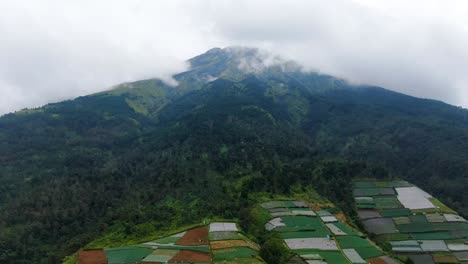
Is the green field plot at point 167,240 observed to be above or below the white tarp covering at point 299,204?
above

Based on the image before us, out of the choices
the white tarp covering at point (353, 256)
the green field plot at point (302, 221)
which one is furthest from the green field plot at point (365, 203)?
the white tarp covering at point (353, 256)

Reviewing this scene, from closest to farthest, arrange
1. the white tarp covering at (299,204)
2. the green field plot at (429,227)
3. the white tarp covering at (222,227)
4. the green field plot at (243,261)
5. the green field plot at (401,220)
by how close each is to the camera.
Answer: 1. the green field plot at (243,261)
2. the white tarp covering at (222,227)
3. the green field plot at (429,227)
4. the green field plot at (401,220)
5. the white tarp covering at (299,204)

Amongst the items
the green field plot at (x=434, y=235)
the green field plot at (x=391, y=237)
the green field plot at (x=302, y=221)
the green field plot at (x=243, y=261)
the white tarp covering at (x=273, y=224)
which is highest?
the green field plot at (x=243, y=261)

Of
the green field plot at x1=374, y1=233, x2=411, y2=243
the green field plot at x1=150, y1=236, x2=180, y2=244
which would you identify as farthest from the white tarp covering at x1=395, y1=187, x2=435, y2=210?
the green field plot at x1=150, y1=236, x2=180, y2=244

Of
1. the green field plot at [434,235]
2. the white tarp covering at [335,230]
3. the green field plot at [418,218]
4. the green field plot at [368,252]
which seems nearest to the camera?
the green field plot at [368,252]

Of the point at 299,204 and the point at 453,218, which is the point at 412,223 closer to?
the point at 453,218

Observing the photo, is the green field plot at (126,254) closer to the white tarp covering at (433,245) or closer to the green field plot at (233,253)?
the green field plot at (233,253)

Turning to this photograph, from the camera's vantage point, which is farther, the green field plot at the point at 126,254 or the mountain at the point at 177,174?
the mountain at the point at 177,174

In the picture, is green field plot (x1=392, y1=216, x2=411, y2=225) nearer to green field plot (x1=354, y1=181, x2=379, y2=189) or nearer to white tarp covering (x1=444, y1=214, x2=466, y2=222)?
white tarp covering (x1=444, y1=214, x2=466, y2=222)

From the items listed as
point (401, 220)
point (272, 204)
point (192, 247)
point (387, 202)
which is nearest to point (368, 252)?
→ point (272, 204)
